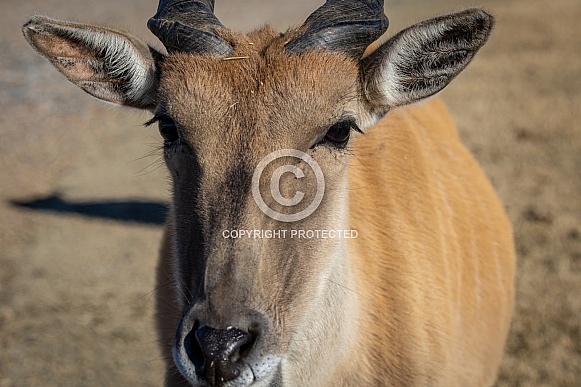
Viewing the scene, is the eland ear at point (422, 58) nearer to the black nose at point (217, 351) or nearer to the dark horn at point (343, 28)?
the dark horn at point (343, 28)

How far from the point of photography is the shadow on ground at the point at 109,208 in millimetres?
8711

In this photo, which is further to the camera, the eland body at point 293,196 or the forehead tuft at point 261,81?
the forehead tuft at point 261,81

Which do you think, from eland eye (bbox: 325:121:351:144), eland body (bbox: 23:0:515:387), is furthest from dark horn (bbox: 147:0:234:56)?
eland eye (bbox: 325:121:351:144)

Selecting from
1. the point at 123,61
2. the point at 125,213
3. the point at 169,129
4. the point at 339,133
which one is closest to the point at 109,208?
the point at 125,213

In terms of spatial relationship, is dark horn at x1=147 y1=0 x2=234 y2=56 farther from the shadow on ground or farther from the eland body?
the shadow on ground

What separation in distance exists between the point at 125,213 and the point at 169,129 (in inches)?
222

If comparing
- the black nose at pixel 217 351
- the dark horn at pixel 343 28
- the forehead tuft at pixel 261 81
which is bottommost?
the black nose at pixel 217 351

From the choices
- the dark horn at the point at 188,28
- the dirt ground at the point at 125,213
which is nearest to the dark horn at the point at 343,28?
the dark horn at the point at 188,28

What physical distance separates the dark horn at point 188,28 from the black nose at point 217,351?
4.56 ft

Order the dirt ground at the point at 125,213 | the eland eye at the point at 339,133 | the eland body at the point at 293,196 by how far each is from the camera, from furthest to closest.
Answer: the dirt ground at the point at 125,213 < the eland eye at the point at 339,133 < the eland body at the point at 293,196

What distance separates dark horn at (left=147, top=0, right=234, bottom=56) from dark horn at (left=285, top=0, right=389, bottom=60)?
0.37m

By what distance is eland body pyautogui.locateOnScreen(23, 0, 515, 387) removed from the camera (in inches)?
116

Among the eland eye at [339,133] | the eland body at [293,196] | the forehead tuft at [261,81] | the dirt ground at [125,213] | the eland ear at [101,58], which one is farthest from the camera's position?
the dirt ground at [125,213]

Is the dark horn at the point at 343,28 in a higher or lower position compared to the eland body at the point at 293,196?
higher
